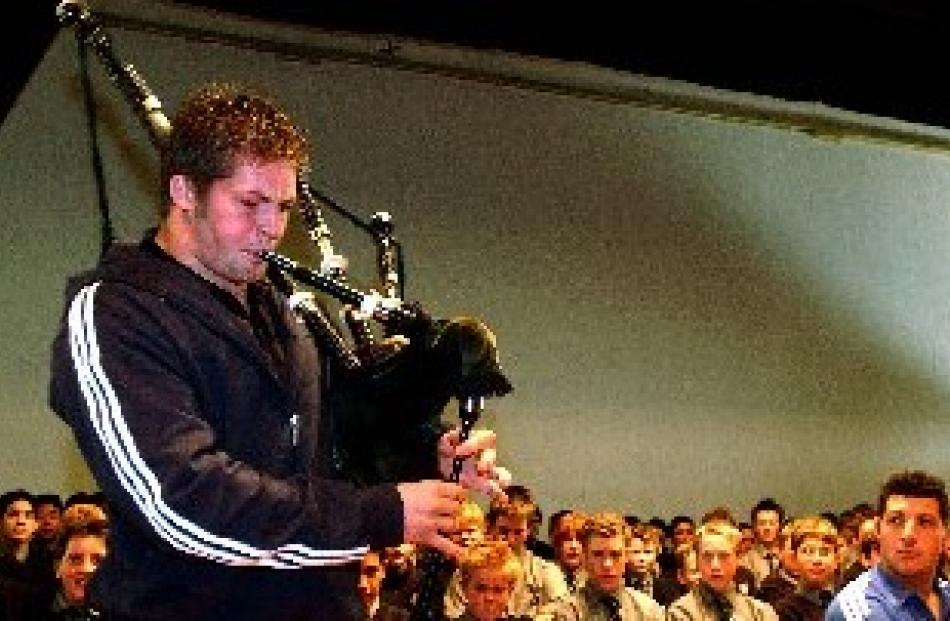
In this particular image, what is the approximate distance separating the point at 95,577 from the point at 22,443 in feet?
23.4

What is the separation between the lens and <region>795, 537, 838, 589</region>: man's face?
7617 mm

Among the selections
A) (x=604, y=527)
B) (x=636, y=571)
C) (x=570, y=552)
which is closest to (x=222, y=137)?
(x=604, y=527)

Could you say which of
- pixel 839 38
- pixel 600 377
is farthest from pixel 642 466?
pixel 839 38

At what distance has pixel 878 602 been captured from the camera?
15.0 ft

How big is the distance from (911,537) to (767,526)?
185 inches

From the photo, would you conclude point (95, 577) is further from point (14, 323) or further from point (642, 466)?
point (642, 466)

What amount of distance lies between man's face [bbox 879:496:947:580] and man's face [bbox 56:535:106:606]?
9.31ft

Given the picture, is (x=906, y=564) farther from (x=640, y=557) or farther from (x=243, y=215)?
(x=640, y=557)

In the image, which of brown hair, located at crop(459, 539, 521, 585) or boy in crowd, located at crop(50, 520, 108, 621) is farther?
brown hair, located at crop(459, 539, 521, 585)

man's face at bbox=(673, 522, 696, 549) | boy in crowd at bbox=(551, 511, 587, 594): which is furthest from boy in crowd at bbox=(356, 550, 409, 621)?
man's face at bbox=(673, 522, 696, 549)

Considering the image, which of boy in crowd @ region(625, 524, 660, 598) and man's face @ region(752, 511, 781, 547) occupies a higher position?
man's face @ region(752, 511, 781, 547)

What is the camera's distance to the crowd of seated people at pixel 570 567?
6.39 m

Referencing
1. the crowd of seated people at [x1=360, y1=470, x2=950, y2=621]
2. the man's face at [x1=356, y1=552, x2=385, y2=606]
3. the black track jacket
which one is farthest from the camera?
the crowd of seated people at [x1=360, y1=470, x2=950, y2=621]

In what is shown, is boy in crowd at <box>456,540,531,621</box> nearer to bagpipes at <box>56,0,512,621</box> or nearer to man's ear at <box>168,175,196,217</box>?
bagpipes at <box>56,0,512,621</box>
